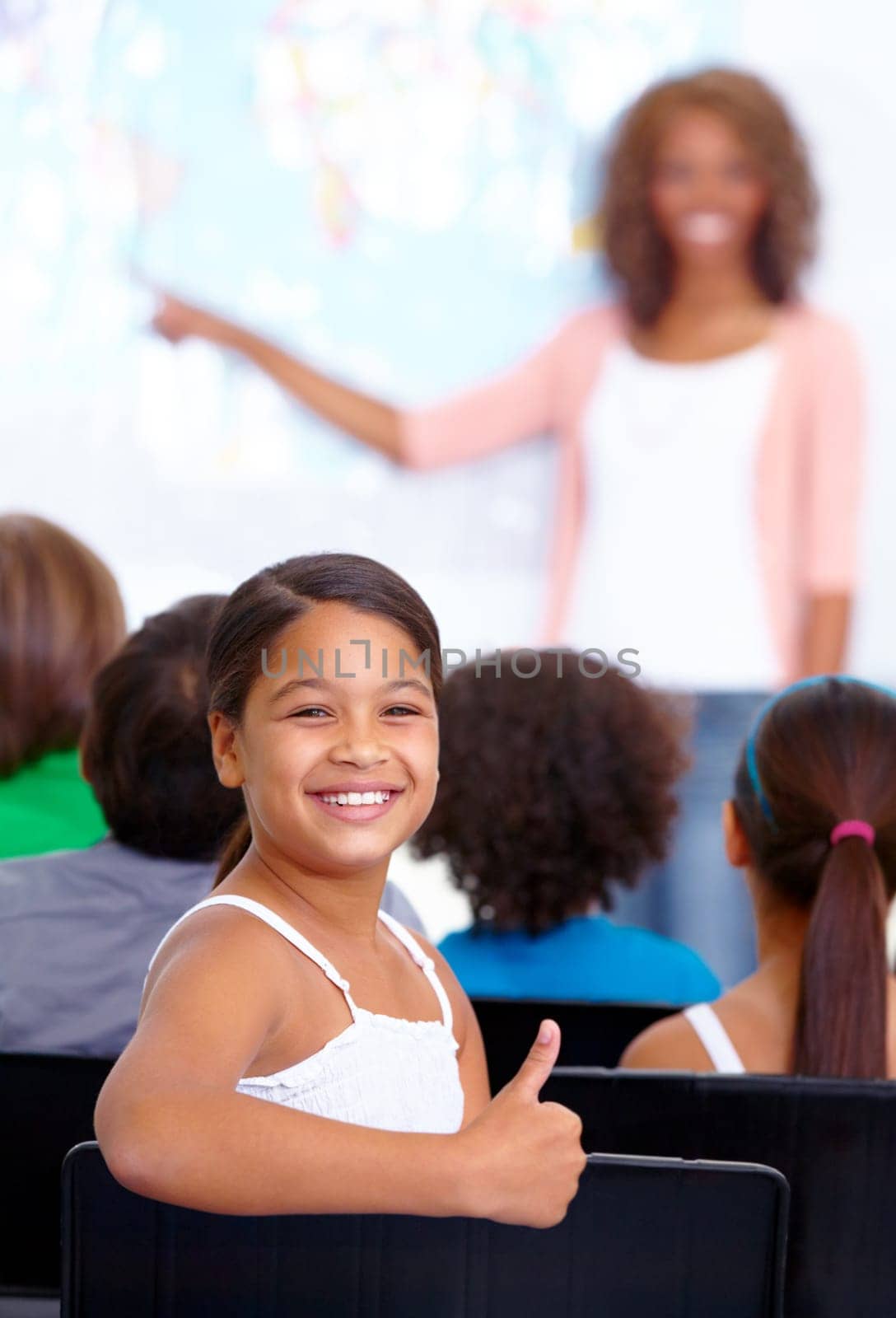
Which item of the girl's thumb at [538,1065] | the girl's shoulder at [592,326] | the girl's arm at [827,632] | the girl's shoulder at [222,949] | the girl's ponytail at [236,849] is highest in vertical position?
the girl's shoulder at [592,326]

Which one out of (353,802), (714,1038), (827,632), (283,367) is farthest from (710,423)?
(353,802)

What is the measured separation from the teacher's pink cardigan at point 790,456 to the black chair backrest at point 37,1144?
1994mm

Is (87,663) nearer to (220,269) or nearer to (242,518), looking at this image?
(242,518)

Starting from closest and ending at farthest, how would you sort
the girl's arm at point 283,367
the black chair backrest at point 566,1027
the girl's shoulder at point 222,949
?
the girl's shoulder at point 222,949
the black chair backrest at point 566,1027
the girl's arm at point 283,367

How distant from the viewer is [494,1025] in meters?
1.25

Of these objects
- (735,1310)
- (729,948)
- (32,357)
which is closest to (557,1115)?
(735,1310)

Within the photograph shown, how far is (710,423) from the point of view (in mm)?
2922

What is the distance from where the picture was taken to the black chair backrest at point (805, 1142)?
0.99 m

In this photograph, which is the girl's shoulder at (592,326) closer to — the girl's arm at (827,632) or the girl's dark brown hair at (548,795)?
the girl's arm at (827,632)

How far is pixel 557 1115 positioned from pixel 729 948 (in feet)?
7.33

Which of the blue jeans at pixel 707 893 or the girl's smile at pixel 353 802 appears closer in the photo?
the girl's smile at pixel 353 802

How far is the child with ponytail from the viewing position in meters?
1.27

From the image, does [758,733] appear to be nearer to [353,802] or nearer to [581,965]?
[581,965]

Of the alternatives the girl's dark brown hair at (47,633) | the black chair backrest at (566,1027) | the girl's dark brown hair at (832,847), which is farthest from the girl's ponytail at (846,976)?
the girl's dark brown hair at (47,633)
